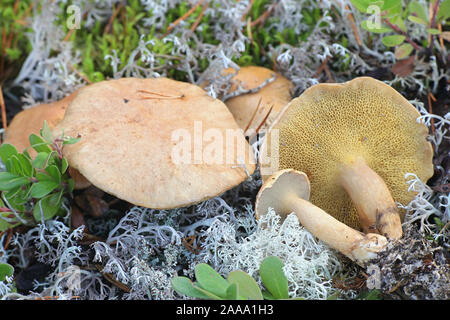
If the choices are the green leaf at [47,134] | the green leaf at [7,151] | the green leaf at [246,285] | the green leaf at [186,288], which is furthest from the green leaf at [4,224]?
the green leaf at [246,285]

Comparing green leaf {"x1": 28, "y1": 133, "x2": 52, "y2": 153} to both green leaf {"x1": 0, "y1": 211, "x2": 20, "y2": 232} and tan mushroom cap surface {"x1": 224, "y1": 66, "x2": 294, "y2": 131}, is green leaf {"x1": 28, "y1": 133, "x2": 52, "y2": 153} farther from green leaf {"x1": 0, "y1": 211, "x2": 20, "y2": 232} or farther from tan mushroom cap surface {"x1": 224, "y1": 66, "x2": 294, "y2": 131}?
tan mushroom cap surface {"x1": 224, "y1": 66, "x2": 294, "y2": 131}

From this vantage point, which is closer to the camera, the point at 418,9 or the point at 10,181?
the point at 10,181

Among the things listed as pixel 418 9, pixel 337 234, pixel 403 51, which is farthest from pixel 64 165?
pixel 418 9

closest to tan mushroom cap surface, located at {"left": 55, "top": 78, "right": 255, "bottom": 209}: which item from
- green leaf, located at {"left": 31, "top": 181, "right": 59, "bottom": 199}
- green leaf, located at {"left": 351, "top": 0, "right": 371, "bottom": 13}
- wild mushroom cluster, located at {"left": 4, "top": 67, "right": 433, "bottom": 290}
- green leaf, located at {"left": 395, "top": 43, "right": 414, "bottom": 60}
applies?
wild mushroom cluster, located at {"left": 4, "top": 67, "right": 433, "bottom": 290}

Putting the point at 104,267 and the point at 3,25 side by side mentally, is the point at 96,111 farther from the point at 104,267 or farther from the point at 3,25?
the point at 3,25

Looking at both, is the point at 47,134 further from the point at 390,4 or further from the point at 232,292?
the point at 390,4

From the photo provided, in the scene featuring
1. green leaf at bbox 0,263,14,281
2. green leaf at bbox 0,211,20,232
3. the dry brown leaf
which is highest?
the dry brown leaf
